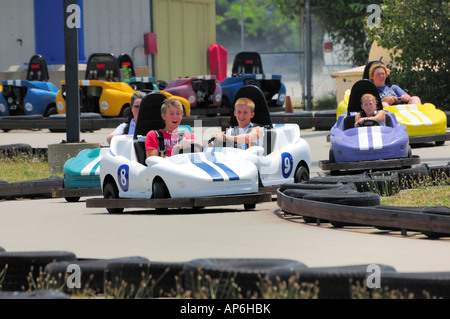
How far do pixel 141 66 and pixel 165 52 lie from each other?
1676mm

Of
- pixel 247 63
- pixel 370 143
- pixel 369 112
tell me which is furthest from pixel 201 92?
pixel 370 143

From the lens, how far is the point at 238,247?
5.50 metres

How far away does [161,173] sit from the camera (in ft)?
24.0

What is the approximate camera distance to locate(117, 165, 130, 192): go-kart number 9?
25.2 ft

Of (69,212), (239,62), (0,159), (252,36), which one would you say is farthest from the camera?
(252,36)

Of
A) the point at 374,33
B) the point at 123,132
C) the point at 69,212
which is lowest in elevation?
the point at 69,212

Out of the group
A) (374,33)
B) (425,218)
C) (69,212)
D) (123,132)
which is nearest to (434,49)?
(374,33)

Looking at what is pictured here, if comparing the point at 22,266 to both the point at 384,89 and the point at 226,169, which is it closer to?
the point at 226,169

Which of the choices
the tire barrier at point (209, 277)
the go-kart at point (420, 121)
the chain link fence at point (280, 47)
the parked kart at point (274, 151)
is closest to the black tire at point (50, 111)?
the go-kart at point (420, 121)

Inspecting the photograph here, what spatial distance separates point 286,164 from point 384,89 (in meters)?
4.26

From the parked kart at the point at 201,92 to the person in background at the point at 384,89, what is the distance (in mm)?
7323

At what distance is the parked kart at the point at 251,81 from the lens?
19953 millimetres

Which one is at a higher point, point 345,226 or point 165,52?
point 165,52

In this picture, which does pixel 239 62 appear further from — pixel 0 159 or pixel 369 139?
pixel 369 139
